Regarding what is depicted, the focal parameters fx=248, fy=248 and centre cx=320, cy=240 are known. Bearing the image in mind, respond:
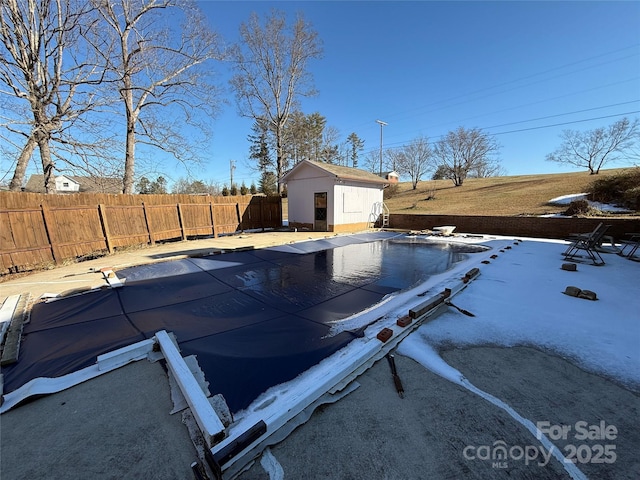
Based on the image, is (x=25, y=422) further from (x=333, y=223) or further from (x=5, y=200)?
(x=333, y=223)

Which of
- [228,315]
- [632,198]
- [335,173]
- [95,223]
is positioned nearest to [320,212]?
[335,173]

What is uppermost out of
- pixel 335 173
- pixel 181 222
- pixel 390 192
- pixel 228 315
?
pixel 335 173

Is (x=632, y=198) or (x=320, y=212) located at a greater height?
(x=632, y=198)

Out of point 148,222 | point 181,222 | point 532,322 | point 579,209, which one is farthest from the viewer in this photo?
point 579,209

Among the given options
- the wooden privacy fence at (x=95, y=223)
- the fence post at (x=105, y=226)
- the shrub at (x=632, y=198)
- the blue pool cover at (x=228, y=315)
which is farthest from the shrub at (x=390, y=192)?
the fence post at (x=105, y=226)

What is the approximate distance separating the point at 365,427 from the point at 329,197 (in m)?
11.1

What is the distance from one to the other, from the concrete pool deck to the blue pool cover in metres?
0.44

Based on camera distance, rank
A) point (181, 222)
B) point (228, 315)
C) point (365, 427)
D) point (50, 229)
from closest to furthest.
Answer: point (365, 427), point (228, 315), point (50, 229), point (181, 222)

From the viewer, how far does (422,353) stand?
239cm

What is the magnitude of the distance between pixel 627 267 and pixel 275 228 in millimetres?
12749

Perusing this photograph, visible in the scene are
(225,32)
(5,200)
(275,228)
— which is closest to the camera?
(5,200)

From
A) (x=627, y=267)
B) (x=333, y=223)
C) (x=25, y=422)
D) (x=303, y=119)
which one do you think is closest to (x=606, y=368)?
(x=25, y=422)

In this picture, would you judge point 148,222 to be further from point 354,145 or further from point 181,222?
point 354,145

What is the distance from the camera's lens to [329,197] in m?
12.2
